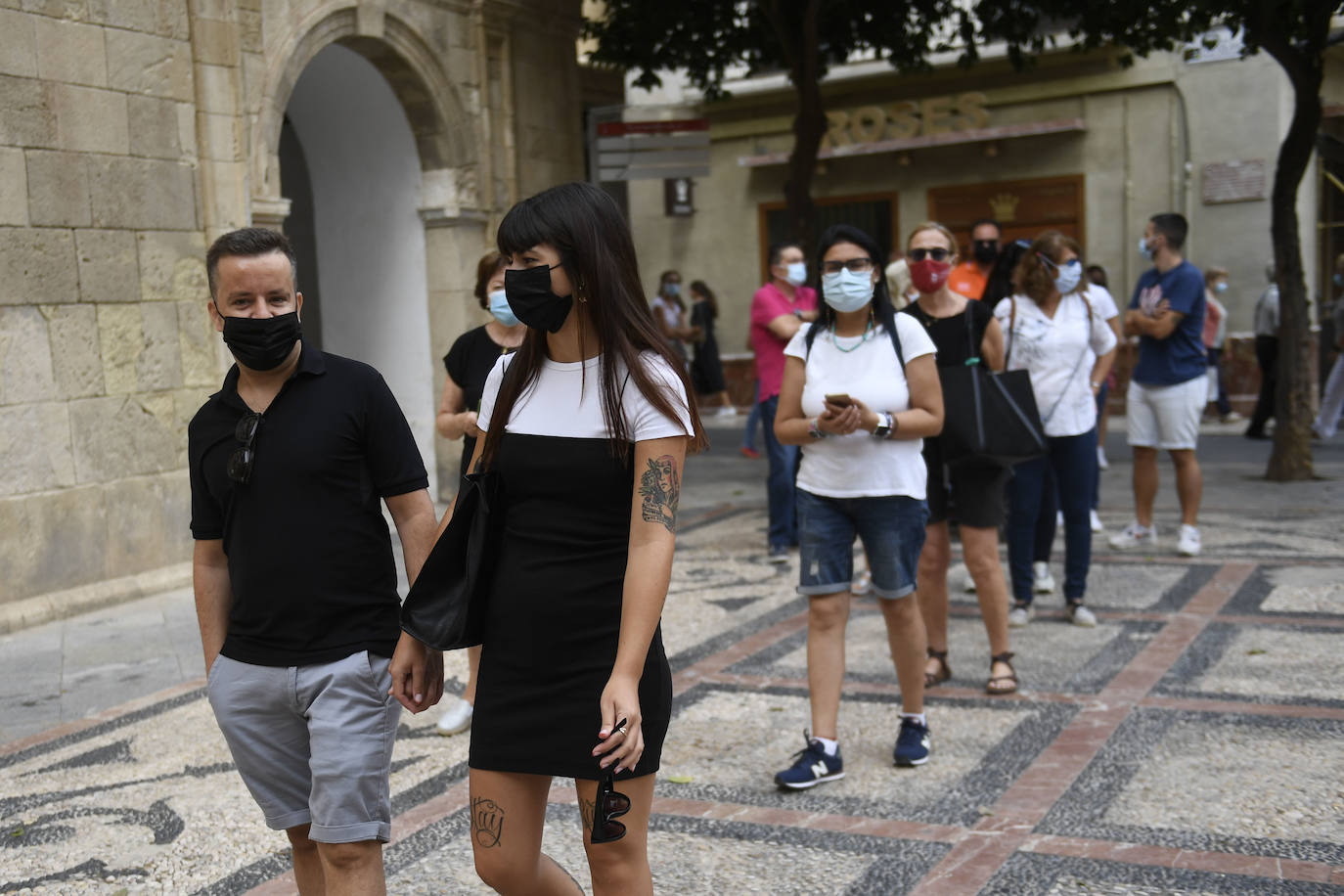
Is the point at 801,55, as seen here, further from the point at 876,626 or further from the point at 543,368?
the point at 543,368

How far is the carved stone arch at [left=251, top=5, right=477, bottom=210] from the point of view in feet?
29.2

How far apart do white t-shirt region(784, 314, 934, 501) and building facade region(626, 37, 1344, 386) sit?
42.9 ft

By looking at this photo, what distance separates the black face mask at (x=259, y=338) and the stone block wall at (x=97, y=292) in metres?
5.26

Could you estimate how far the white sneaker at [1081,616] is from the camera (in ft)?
20.9

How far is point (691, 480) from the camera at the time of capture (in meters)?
12.5

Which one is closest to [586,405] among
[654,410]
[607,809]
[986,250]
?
[654,410]

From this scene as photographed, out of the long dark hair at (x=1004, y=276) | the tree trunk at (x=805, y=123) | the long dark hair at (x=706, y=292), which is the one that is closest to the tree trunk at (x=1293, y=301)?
the tree trunk at (x=805, y=123)

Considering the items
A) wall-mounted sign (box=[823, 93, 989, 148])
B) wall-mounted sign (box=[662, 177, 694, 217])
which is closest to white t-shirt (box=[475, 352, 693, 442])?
wall-mounted sign (box=[823, 93, 989, 148])

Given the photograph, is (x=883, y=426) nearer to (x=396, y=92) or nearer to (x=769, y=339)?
(x=769, y=339)

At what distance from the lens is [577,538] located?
8.42 feet

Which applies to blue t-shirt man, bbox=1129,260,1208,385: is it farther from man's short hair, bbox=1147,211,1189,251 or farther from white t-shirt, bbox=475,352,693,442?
white t-shirt, bbox=475,352,693,442

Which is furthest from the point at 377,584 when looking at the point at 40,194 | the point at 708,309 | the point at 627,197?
the point at 627,197

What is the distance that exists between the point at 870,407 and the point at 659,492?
2.13 meters

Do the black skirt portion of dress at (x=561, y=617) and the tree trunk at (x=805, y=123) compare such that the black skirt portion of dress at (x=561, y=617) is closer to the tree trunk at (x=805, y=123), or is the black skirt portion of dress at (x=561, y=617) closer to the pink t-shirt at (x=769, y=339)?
the pink t-shirt at (x=769, y=339)
